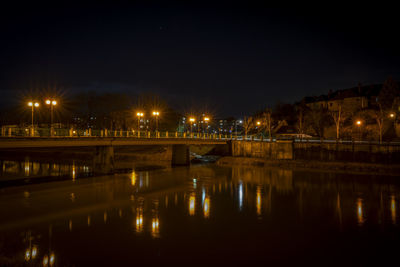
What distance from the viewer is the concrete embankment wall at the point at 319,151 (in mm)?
46469

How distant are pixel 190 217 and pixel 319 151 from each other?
38.7 m

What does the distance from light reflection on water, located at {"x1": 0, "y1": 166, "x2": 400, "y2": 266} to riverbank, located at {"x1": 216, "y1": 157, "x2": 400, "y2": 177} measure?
8.29m

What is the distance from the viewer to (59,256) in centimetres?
1369

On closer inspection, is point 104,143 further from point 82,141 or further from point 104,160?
point 82,141

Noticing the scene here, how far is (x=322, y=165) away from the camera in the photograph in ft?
156

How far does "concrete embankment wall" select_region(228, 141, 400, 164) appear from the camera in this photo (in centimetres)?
4647

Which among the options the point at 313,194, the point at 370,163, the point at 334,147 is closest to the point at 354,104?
the point at 334,147

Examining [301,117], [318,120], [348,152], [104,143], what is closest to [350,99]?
[318,120]

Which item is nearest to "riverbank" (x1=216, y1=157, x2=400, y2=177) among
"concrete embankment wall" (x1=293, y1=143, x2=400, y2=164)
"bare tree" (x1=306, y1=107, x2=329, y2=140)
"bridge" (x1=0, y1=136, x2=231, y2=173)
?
"concrete embankment wall" (x1=293, y1=143, x2=400, y2=164)

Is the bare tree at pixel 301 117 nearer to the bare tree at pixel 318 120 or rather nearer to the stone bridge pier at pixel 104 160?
the bare tree at pixel 318 120

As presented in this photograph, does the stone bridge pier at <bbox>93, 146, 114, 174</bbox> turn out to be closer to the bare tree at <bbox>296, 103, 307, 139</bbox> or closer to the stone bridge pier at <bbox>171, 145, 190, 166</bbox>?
the stone bridge pier at <bbox>171, 145, 190, 166</bbox>

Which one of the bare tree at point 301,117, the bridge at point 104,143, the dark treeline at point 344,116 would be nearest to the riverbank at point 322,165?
the bridge at point 104,143

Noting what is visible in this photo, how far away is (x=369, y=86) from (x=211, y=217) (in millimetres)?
93741

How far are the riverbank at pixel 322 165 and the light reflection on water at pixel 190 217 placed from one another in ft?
27.2
